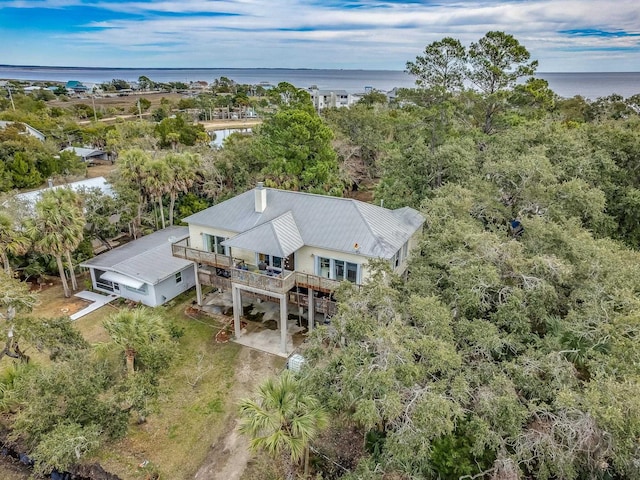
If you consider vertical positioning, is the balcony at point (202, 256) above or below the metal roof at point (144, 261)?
above

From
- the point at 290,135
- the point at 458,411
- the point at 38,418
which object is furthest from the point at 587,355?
the point at 290,135

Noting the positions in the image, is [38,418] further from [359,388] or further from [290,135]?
[290,135]

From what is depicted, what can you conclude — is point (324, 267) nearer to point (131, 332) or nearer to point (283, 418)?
point (131, 332)

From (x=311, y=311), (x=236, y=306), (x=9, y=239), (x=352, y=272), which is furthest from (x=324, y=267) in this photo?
(x=9, y=239)

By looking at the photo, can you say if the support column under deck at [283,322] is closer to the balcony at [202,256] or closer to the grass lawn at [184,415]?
the grass lawn at [184,415]

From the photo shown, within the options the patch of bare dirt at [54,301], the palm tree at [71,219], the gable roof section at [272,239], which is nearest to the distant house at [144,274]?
the patch of bare dirt at [54,301]

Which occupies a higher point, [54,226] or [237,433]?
[54,226]
